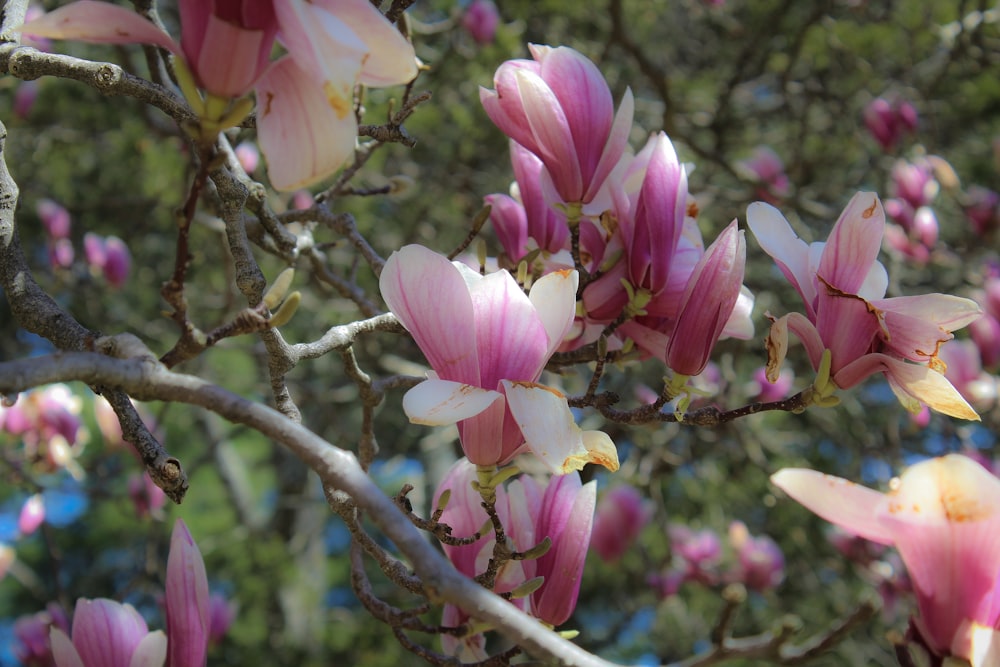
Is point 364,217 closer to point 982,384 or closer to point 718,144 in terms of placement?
point 718,144

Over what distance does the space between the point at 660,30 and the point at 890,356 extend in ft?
12.5

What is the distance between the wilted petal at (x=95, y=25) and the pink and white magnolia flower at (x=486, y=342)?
0.92 feet

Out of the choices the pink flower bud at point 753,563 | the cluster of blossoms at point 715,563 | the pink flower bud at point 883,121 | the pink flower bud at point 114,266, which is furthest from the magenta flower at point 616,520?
the pink flower bud at point 114,266

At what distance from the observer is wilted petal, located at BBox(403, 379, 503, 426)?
2.47 ft

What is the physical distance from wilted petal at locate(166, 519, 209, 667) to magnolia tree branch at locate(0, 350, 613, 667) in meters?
0.27

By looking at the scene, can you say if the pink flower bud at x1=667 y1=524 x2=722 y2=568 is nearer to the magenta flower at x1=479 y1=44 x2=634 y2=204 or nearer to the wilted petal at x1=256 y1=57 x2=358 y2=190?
the magenta flower at x1=479 y1=44 x2=634 y2=204

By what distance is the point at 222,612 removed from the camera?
8.53ft

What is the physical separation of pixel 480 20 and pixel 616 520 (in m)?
1.74

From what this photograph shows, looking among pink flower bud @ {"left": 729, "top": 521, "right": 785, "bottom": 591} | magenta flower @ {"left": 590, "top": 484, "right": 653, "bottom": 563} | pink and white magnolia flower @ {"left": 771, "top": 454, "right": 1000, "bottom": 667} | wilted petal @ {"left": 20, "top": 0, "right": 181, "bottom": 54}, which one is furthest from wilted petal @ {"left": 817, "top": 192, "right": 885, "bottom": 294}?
pink flower bud @ {"left": 729, "top": 521, "right": 785, "bottom": 591}

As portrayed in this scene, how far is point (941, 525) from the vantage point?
684 millimetres

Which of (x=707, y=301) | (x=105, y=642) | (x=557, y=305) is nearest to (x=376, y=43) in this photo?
(x=557, y=305)

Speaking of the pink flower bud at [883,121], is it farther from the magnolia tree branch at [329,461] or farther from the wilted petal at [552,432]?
the magnolia tree branch at [329,461]

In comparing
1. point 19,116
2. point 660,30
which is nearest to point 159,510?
point 19,116

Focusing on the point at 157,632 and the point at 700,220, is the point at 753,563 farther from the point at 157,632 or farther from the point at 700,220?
the point at 157,632
